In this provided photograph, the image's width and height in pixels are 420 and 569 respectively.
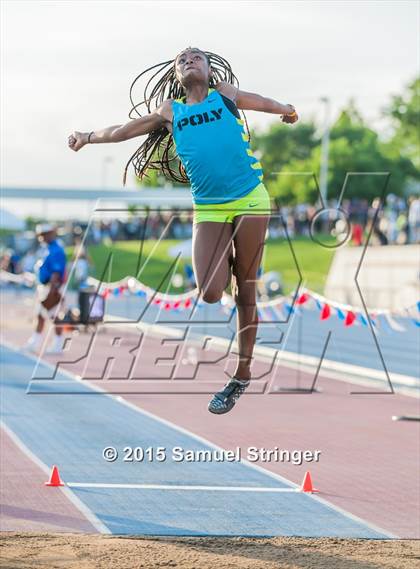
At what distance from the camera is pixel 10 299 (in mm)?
37469

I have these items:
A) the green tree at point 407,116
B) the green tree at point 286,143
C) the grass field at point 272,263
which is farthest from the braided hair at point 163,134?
the green tree at point 286,143

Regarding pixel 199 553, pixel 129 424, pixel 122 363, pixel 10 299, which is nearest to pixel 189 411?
pixel 129 424

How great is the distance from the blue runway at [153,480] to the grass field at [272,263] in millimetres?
21730

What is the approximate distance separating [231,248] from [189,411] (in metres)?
8.35

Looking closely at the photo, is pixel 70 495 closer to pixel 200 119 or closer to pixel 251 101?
pixel 251 101

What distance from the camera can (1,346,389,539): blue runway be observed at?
8789 mm

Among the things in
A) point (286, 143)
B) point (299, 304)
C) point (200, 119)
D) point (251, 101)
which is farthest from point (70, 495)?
point (286, 143)

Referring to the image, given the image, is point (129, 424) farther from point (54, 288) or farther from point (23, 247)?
point (23, 247)

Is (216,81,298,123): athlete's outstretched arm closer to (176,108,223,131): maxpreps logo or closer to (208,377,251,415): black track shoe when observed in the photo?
(176,108,223,131): maxpreps logo

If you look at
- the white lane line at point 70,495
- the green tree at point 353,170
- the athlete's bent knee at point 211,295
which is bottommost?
the white lane line at point 70,495

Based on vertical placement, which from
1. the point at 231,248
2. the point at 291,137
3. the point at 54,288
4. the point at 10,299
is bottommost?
Answer: the point at 10,299

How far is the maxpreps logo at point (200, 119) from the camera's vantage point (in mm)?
5703

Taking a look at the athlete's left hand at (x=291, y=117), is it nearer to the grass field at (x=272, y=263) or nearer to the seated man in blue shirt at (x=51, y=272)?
the seated man in blue shirt at (x=51, y=272)

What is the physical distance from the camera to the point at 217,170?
569 centimetres
